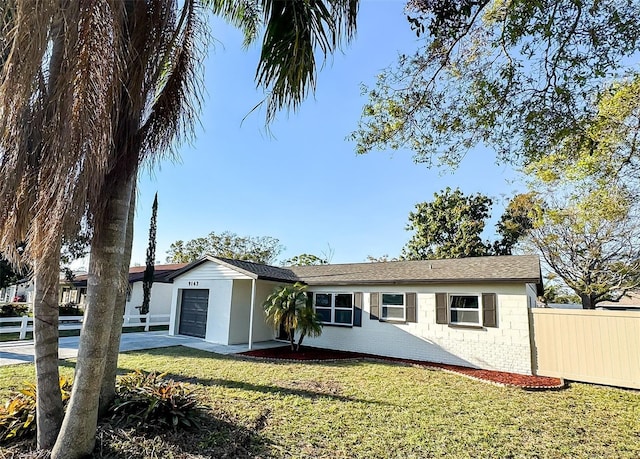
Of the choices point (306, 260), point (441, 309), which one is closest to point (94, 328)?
point (441, 309)

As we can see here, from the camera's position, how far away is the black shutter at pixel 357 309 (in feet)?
42.5

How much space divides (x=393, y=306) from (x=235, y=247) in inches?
1024

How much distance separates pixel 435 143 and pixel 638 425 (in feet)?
19.2

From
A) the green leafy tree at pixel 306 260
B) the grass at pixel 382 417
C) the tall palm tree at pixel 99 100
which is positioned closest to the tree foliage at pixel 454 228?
the green leafy tree at pixel 306 260

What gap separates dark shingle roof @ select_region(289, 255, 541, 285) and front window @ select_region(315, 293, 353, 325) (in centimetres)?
59

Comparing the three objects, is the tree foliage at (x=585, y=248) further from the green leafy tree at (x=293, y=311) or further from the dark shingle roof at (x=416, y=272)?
the green leafy tree at (x=293, y=311)

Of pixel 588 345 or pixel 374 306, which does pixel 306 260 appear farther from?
pixel 588 345

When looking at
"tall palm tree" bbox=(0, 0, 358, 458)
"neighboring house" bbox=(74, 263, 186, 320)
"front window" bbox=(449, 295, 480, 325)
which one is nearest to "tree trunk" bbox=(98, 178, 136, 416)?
"tall palm tree" bbox=(0, 0, 358, 458)

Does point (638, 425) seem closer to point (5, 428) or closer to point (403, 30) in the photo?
point (403, 30)

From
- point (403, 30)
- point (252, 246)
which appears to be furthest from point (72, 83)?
point (252, 246)

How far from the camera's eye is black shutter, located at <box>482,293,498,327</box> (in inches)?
409

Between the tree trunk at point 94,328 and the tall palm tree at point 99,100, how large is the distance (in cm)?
1

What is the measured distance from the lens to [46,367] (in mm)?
4203

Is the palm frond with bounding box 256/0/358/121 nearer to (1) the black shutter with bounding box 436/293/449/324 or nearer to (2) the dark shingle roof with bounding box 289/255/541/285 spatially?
(2) the dark shingle roof with bounding box 289/255/541/285
